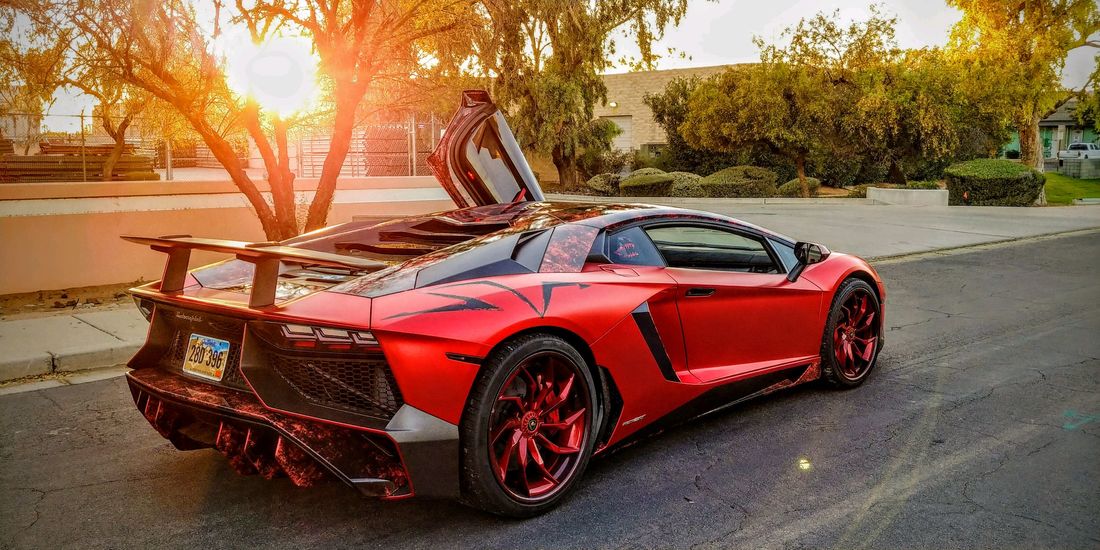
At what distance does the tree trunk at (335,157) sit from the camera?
36.9 ft

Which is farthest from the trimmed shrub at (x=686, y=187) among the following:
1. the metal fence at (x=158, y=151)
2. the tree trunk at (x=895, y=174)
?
the metal fence at (x=158, y=151)

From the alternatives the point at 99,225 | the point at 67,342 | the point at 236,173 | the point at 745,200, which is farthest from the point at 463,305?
the point at 745,200

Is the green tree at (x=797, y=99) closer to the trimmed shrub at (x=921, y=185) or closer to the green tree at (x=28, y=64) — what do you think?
the trimmed shrub at (x=921, y=185)

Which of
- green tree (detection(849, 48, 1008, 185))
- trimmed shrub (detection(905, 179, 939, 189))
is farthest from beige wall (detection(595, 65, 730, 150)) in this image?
trimmed shrub (detection(905, 179, 939, 189))

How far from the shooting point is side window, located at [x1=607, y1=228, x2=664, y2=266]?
4395 mm

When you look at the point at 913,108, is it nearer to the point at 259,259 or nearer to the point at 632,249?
the point at 632,249

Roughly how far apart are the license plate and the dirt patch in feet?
19.4

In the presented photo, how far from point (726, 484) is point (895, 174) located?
3203cm

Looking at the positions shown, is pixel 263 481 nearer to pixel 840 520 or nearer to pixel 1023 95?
pixel 840 520

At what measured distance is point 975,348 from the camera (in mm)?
7074

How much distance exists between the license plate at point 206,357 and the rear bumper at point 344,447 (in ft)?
0.43

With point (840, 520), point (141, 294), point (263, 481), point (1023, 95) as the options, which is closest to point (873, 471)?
point (840, 520)

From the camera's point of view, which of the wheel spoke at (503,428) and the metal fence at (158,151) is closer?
the wheel spoke at (503,428)

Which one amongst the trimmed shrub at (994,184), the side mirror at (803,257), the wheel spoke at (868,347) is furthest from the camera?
the trimmed shrub at (994,184)
